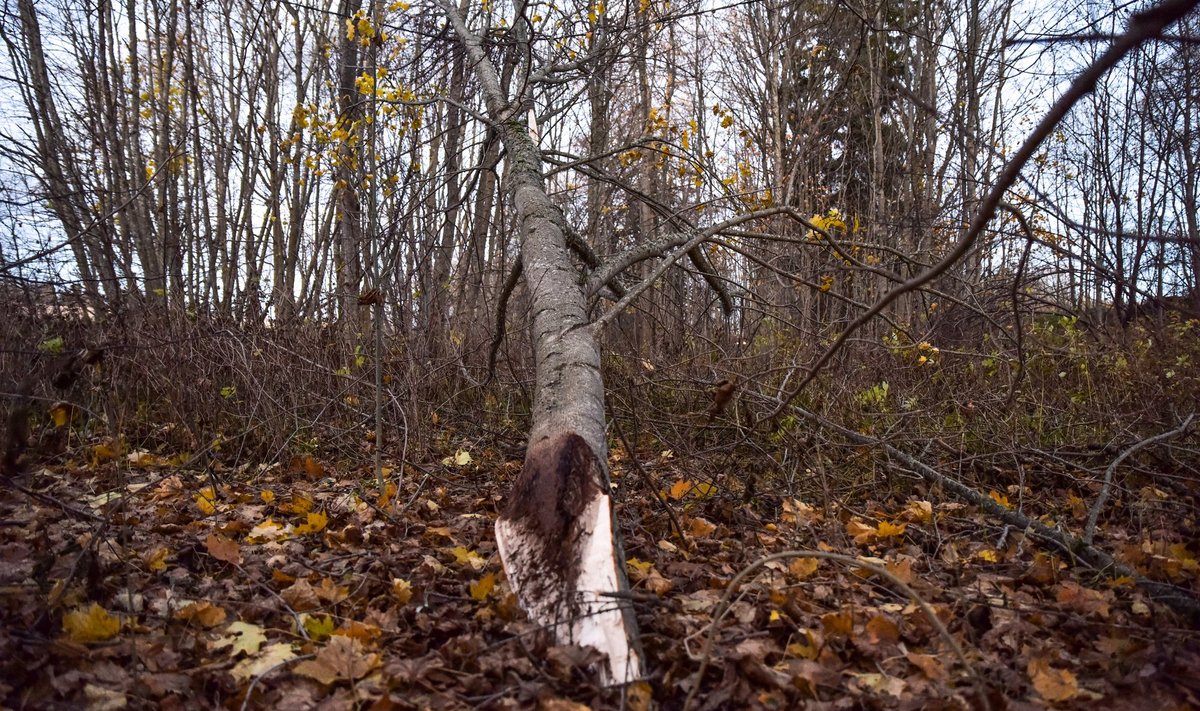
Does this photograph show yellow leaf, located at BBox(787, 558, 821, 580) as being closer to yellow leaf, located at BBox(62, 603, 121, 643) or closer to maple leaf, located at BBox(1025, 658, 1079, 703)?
maple leaf, located at BBox(1025, 658, 1079, 703)

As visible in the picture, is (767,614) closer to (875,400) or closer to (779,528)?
(779,528)

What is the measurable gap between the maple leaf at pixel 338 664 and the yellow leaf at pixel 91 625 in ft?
1.62

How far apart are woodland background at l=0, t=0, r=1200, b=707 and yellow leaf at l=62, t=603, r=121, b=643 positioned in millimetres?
12

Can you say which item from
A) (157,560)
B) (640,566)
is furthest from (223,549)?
(640,566)

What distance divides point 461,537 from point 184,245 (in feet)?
12.0

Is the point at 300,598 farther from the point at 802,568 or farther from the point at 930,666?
the point at 930,666

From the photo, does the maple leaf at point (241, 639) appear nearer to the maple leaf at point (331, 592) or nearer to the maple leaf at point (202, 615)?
the maple leaf at point (202, 615)

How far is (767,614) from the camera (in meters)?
1.93

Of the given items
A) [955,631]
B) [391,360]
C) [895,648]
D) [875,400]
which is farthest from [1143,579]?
[391,360]

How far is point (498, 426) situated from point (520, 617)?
250 centimetres

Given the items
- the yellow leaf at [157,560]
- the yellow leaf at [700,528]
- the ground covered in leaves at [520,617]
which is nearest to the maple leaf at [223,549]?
the ground covered in leaves at [520,617]

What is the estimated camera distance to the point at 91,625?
1.67m

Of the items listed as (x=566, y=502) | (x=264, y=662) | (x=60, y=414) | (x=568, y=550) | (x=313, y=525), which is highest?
(x=60, y=414)

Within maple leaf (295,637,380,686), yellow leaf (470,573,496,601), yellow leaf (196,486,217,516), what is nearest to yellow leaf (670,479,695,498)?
yellow leaf (470,573,496,601)
